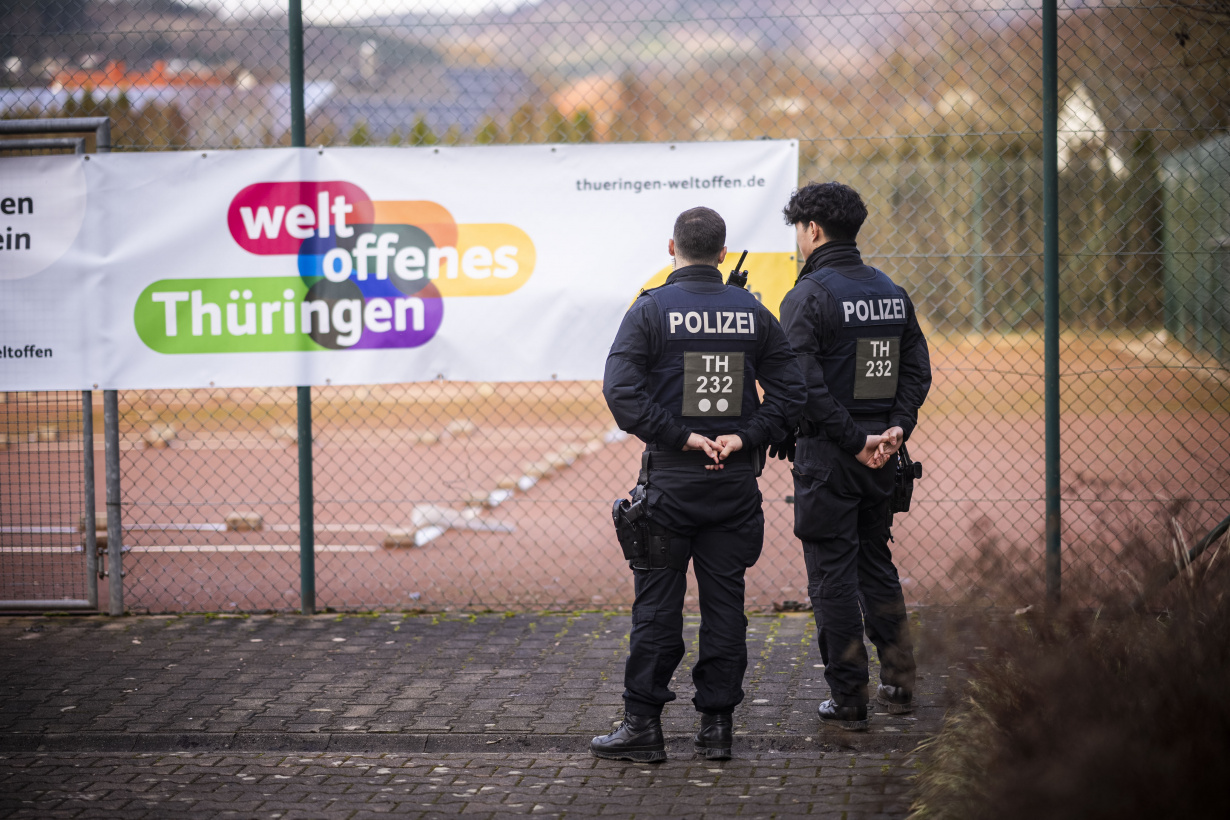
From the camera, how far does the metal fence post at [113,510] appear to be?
5.89 m

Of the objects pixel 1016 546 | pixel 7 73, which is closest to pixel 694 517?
pixel 1016 546

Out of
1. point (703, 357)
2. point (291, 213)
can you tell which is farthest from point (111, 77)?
point (703, 357)

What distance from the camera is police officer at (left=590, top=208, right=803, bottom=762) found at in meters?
3.91

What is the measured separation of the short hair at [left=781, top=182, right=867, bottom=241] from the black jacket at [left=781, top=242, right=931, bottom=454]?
0.22 ft

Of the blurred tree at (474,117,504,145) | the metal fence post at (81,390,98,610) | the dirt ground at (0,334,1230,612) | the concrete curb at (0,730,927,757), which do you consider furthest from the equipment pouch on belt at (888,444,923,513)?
the blurred tree at (474,117,504,145)

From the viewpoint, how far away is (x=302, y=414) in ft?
19.3

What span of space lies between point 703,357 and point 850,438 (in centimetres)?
70

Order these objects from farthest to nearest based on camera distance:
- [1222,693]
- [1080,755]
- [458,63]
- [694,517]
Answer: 1. [458,63]
2. [694,517]
3. [1222,693]
4. [1080,755]

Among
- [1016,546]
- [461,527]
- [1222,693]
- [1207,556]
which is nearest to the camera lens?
[1222,693]

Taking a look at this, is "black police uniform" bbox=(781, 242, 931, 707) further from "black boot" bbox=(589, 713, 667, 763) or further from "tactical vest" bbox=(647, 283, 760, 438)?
"black boot" bbox=(589, 713, 667, 763)

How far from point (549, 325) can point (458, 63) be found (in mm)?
5340

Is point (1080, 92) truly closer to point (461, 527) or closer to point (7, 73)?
point (461, 527)

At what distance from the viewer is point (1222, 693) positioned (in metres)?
2.47

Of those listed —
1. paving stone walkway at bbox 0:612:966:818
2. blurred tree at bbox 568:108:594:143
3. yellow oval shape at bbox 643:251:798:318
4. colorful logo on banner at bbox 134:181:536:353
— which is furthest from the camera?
blurred tree at bbox 568:108:594:143
